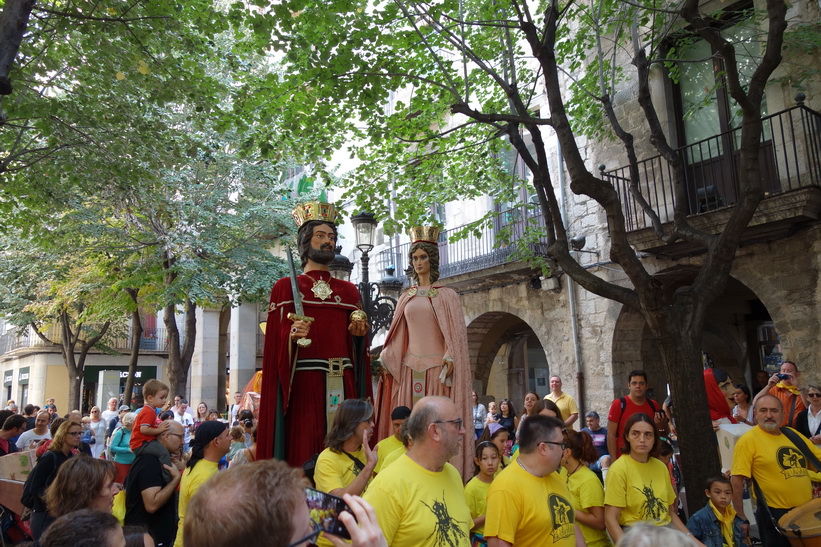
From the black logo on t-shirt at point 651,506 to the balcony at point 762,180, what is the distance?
4.73 m

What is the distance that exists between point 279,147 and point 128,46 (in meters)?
2.19

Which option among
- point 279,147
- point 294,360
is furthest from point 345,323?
point 279,147

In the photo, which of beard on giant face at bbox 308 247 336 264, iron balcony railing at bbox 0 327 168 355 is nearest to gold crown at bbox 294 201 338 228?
beard on giant face at bbox 308 247 336 264

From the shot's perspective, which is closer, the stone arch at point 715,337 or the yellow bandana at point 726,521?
the yellow bandana at point 726,521

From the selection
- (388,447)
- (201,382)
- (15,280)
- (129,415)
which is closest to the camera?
(388,447)

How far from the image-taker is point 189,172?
15609mm

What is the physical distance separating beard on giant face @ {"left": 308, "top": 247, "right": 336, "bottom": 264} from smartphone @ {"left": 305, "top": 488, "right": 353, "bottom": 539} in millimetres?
4114

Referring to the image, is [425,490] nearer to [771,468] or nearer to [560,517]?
[560,517]

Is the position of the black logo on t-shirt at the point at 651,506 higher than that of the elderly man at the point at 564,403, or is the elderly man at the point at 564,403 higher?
the elderly man at the point at 564,403

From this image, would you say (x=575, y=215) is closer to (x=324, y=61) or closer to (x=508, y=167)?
(x=508, y=167)

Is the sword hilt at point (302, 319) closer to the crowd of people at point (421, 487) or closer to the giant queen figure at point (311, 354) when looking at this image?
the giant queen figure at point (311, 354)

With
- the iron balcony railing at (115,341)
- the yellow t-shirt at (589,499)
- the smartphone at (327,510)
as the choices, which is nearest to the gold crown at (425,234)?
the yellow t-shirt at (589,499)

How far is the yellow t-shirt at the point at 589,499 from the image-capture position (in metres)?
4.53

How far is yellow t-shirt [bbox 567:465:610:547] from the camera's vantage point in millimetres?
4527
